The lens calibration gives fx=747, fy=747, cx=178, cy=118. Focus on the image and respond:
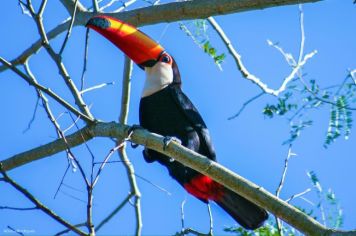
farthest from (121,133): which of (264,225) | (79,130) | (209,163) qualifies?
(264,225)

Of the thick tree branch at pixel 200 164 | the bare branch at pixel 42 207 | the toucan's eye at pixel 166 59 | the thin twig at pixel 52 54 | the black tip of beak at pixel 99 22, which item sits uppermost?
the toucan's eye at pixel 166 59

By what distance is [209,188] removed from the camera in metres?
5.07

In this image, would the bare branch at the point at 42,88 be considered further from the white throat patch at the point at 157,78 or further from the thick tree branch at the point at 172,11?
the white throat patch at the point at 157,78

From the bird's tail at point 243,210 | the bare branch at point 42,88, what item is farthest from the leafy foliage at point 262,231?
the bare branch at point 42,88

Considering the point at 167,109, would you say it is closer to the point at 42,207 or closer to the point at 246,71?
the point at 246,71

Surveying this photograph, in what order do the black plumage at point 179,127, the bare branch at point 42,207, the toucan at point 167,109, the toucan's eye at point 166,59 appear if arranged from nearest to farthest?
the bare branch at point 42,207 → the toucan at point 167,109 → the black plumage at point 179,127 → the toucan's eye at point 166,59

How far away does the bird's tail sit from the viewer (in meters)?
4.56

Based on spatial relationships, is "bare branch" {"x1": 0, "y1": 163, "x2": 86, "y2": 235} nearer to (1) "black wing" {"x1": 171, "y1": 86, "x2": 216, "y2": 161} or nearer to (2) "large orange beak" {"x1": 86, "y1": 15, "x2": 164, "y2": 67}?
(2) "large orange beak" {"x1": 86, "y1": 15, "x2": 164, "y2": 67}

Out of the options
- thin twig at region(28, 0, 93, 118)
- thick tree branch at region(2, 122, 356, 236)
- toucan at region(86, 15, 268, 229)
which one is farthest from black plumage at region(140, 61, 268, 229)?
thin twig at region(28, 0, 93, 118)

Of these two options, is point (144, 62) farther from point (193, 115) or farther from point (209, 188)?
point (209, 188)

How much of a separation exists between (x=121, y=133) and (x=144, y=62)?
1.60 m

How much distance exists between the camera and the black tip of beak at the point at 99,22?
4848 mm

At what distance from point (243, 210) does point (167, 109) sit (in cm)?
106

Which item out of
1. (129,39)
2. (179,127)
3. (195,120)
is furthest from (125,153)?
(129,39)
